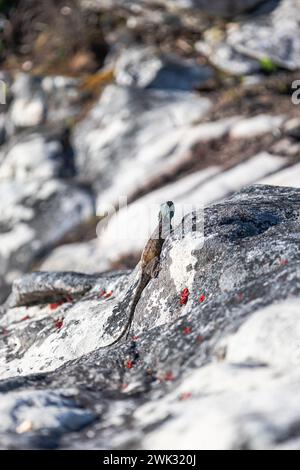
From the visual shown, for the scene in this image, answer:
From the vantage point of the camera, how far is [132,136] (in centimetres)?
3366

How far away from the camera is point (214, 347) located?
340 inches

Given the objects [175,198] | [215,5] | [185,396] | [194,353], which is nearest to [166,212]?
[194,353]

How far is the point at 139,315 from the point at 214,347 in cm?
366

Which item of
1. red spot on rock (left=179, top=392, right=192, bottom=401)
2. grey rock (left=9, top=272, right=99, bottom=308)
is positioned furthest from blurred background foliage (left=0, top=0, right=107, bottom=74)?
red spot on rock (left=179, top=392, right=192, bottom=401)

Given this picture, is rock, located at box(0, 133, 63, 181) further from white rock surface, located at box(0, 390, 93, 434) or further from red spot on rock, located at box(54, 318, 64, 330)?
white rock surface, located at box(0, 390, 93, 434)

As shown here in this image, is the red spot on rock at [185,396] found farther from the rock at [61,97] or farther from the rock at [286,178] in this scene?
the rock at [61,97]

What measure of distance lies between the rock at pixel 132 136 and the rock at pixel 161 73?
79cm

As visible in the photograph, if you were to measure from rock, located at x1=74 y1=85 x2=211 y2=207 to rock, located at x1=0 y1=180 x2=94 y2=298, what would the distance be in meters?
1.31

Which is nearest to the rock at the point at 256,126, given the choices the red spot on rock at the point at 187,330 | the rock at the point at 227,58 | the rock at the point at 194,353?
the rock at the point at 227,58

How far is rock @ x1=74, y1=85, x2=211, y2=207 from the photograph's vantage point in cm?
3156

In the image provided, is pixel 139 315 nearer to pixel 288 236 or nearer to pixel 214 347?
pixel 288 236

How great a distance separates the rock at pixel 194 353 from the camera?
7.14 m

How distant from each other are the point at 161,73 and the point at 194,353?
2978cm
